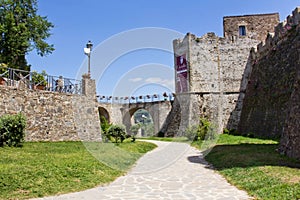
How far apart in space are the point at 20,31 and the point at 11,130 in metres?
14.3

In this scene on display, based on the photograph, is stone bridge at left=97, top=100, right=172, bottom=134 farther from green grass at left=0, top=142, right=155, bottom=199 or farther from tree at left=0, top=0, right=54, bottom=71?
green grass at left=0, top=142, right=155, bottom=199

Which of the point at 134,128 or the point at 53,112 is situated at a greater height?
the point at 53,112

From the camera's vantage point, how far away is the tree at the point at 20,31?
21500 millimetres

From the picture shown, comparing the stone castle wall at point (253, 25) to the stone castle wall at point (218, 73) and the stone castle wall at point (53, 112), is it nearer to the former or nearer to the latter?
the stone castle wall at point (218, 73)

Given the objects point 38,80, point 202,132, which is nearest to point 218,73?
point 202,132

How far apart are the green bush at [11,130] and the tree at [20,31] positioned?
11.7m

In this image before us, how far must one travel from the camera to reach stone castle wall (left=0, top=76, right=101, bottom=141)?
40.7 feet

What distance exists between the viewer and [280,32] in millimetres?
17484

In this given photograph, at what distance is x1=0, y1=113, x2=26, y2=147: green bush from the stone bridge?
66.7 ft

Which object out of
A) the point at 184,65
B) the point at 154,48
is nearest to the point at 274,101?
the point at 154,48

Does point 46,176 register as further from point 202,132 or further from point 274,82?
point 274,82

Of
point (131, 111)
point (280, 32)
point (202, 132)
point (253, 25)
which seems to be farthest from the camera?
point (131, 111)

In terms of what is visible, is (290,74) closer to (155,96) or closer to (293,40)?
(293,40)

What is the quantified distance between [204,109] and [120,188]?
19.2 m
